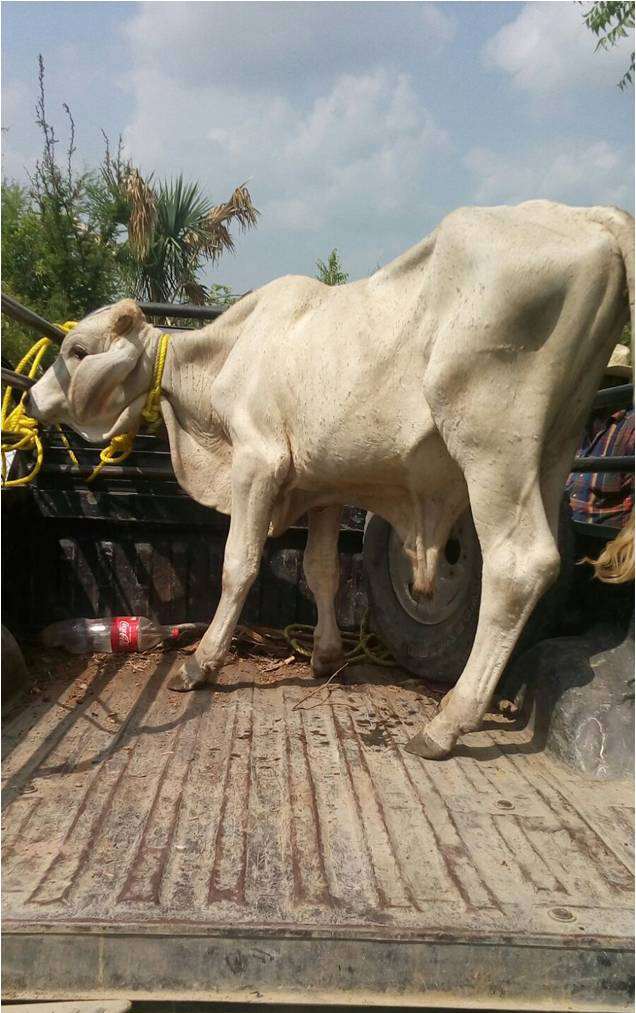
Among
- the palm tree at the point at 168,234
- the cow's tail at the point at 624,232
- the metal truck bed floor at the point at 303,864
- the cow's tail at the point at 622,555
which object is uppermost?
the palm tree at the point at 168,234

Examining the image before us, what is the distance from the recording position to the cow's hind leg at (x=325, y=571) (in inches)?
140

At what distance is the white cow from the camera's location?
240cm

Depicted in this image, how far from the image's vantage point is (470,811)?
2.18m

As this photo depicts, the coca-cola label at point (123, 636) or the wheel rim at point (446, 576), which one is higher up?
the wheel rim at point (446, 576)

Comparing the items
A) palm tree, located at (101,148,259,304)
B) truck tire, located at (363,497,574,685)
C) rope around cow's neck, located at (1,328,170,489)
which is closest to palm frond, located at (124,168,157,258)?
palm tree, located at (101,148,259,304)

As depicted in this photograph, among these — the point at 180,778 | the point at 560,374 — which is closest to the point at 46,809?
the point at 180,778

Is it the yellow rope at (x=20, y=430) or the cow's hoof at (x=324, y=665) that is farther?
the cow's hoof at (x=324, y=665)

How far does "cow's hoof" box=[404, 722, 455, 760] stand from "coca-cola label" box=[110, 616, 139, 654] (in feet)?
5.23

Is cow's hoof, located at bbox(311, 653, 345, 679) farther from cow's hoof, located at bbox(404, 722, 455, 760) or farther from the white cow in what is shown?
cow's hoof, located at bbox(404, 722, 455, 760)

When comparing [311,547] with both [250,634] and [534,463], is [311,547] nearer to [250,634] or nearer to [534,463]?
[250,634]

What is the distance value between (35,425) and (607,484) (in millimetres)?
2798

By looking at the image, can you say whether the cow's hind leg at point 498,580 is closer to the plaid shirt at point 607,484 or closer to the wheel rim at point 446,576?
the wheel rim at point 446,576

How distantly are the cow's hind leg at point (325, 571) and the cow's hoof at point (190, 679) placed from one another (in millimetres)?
574

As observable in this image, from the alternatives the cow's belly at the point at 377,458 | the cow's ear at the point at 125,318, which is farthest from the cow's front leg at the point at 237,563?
the cow's ear at the point at 125,318
